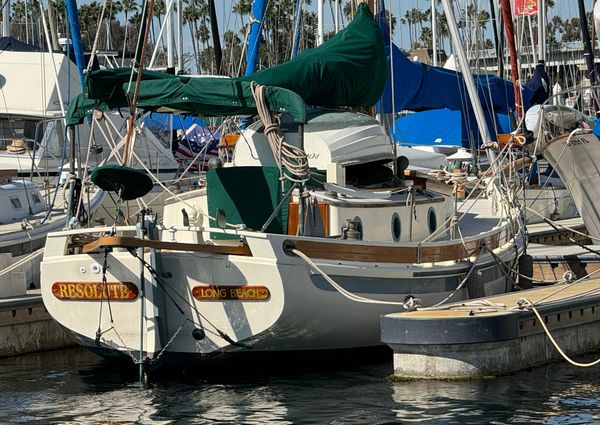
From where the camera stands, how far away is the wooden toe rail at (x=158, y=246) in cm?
1428

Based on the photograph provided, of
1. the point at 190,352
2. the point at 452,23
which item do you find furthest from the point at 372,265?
the point at 452,23

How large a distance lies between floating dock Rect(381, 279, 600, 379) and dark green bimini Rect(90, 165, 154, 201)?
3175mm

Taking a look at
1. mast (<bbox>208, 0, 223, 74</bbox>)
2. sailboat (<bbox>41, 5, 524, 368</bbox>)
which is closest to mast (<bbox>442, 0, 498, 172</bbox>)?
sailboat (<bbox>41, 5, 524, 368</bbox>)

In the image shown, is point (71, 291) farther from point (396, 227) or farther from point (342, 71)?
point (342, 71)

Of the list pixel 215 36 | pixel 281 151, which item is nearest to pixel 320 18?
pixel 215 36

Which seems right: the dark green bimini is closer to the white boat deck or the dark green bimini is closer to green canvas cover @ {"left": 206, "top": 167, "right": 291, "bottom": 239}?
green canvas cover @ {"left": 206, "top": 167, "right": 291, "bottom": 239}

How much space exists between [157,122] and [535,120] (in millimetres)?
18809

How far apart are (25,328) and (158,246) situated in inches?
168

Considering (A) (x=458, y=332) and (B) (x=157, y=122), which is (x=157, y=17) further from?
(A) (x=458, y=332)

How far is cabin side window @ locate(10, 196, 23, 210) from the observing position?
74.1 feet

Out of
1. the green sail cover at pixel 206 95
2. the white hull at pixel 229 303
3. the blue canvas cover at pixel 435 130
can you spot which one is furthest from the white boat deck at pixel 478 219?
the blue canvas cover at pixel 435 130

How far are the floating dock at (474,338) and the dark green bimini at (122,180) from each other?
3.17 meters

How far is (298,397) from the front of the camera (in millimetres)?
14320

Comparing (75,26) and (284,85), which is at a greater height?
(75,26)
